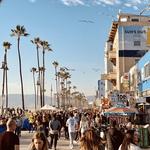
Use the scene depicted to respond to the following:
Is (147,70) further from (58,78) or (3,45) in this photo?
(58,78)

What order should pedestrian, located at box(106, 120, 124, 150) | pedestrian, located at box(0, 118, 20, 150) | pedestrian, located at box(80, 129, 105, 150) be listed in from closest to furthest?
pedestrian, located at box(80, 129, 105, 150), pedestrian, located at box(0, 118, 20, 150), pedestrian, located at box(106, 120, 124, 150)

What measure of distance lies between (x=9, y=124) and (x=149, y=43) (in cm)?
2840

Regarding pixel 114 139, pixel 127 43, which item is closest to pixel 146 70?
pixel 114 139

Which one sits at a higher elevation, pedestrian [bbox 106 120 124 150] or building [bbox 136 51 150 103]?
building [bbox 136 51 150 103]

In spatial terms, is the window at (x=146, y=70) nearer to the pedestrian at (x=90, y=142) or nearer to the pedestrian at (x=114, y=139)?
the pedestrian at (x=114, y=139)

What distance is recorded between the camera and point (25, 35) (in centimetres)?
7856

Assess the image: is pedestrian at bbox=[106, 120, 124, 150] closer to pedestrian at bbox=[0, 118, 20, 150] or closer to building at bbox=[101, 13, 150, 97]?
pedestrian at bbox=[0, 118, 20, 150]

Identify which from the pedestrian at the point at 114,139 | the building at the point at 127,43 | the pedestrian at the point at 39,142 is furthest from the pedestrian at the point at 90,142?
the building at the point at 127,43

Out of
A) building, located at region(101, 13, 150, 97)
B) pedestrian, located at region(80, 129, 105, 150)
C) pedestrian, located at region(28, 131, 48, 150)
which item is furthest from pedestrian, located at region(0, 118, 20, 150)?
building, located at region(101, 13, 150, 97)

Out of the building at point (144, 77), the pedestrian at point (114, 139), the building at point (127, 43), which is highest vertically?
the building at point (127, 43)

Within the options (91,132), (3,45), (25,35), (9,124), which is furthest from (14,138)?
(3,45)

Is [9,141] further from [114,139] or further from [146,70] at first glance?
[146,70]

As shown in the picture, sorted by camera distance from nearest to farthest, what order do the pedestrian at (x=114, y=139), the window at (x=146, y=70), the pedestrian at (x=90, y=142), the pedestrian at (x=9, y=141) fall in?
the pedestrian at (x=90, y=142) < the pedestrian at (x=9, y=141) < the pedestrian at (x=114, y=139) < the window at (x=146, y=70)


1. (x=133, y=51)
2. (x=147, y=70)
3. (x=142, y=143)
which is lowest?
(x=142, y=143)
